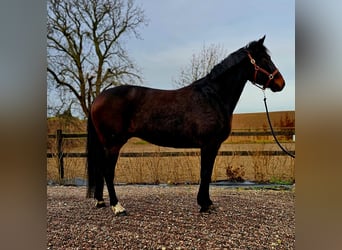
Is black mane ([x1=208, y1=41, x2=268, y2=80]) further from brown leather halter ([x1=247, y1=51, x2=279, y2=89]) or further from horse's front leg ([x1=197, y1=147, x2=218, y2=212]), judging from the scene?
horse's front leg ([x1=197, y1=147, x2=218, y2=212])

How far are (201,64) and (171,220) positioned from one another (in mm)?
961

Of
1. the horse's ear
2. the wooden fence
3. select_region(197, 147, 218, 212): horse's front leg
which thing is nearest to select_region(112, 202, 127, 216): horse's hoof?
the wooden fence

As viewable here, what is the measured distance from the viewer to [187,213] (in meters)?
1.99

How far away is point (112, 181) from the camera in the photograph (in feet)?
6.58

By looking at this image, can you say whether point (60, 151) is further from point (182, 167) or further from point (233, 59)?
point (233, 59)

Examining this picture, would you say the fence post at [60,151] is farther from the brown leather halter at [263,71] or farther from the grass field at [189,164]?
the brown leather halter at [263,71]

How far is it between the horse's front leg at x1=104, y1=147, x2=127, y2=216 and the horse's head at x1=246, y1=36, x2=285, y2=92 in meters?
0.97

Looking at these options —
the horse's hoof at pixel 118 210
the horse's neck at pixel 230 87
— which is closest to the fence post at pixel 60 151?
the horse's hoof at pixel 118 210

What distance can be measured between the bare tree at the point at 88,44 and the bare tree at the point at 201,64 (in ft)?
0.92
